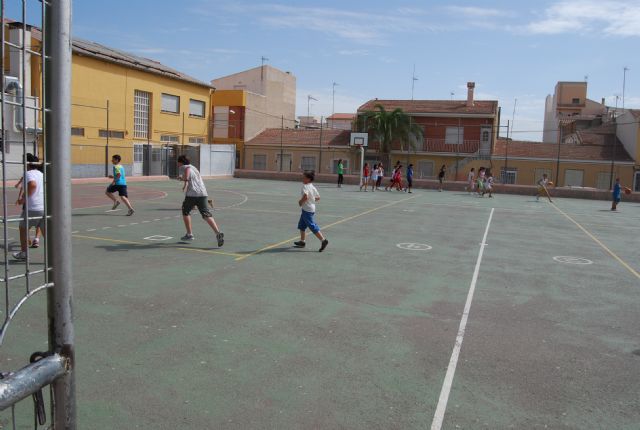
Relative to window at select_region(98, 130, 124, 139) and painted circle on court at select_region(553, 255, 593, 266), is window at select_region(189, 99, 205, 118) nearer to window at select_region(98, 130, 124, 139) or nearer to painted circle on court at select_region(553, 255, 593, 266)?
window at select_region(98, 130, 124, 139)

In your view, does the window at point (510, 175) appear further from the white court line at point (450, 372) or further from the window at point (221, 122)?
the white court line at point (450, 372)

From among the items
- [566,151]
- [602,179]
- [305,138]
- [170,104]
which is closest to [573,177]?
[602,179]

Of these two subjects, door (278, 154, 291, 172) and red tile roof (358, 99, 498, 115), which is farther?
door (278, 154, 291, 172)

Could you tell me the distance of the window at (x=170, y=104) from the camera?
42.8 meters

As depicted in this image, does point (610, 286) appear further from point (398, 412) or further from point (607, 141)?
point (607, 141)

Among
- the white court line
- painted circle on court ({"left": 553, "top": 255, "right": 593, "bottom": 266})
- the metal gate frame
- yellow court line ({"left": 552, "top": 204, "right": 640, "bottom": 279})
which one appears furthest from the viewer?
painted circle on court ({"left": 553, "top": 255, "right": 593, "bottom": 266})

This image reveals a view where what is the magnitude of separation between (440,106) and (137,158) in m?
27.3

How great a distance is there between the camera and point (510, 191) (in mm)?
34750

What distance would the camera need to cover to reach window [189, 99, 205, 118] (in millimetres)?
46397

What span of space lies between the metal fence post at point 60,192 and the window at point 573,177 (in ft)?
148

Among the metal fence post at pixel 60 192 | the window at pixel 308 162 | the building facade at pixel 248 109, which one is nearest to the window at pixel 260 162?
the building facade at pixel 248 109

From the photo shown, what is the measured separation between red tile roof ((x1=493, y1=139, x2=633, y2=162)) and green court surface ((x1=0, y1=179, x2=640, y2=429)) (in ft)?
111

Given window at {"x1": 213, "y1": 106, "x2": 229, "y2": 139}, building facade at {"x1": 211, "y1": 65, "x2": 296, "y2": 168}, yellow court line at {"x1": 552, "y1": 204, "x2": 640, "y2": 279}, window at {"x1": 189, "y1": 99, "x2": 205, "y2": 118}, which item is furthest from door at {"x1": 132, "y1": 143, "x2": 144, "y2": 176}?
yellow court line at {"x1": 552, "y1": 204, "x2": 640, "y2": 279}

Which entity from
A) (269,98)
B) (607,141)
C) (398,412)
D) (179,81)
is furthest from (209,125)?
(398,412)
